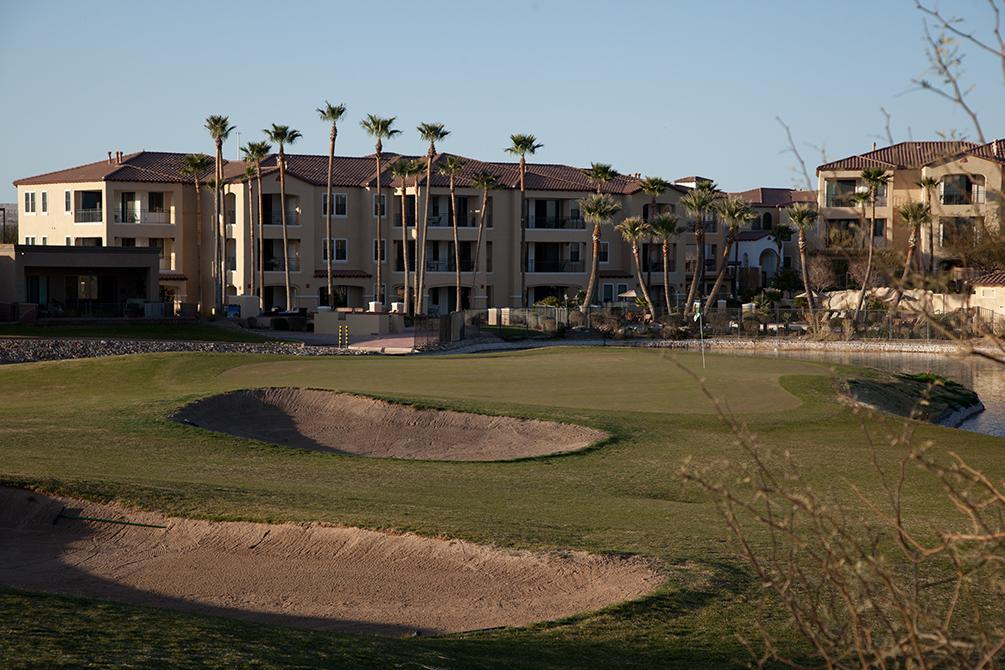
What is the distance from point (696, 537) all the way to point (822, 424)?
42.1ft

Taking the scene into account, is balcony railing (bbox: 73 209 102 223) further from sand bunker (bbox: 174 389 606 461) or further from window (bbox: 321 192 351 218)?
sand bunker (bbox: 174 389 606 461)

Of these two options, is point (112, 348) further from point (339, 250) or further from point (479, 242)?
point (479, 242)

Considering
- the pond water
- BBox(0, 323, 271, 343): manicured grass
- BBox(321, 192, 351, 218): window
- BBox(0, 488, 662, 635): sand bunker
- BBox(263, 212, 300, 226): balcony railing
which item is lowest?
the pond water

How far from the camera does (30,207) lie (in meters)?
83.5

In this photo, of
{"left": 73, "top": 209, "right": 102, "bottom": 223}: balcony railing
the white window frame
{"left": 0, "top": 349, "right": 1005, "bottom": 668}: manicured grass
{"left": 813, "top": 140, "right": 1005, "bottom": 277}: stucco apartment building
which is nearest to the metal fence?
the white window frame

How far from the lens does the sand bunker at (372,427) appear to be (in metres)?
23.7

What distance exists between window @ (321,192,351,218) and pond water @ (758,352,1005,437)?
112 feet

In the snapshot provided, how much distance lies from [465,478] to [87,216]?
6649cm

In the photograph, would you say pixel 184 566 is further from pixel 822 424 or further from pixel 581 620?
pixel 822 424

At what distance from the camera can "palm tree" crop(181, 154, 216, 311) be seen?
246 ft

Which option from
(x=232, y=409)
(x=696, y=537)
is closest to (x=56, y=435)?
(x=232, y=409)

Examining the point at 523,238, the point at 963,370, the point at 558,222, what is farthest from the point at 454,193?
the point at 963,370

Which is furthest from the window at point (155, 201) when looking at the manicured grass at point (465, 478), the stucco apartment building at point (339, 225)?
the manicured grass at point (465, 478)

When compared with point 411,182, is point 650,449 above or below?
below
